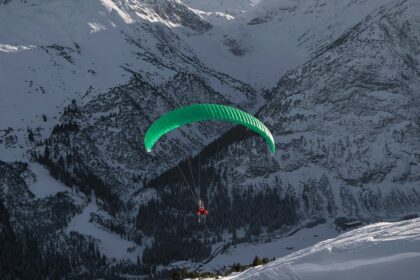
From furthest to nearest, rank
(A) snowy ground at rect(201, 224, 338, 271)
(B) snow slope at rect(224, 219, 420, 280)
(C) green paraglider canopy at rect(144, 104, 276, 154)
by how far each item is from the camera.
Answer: (A) snowy ground at rect(201, 224, 338, 271)
(C) green paraglider canopy at rect(144, 104, 276, 154)
(B) snow slope at rect(224, 219, 420, 280)

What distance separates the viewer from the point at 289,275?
36375 mm

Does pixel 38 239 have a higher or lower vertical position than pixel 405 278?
higher

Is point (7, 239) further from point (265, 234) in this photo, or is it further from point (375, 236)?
point (375, 236)

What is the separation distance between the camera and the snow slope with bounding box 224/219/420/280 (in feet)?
107

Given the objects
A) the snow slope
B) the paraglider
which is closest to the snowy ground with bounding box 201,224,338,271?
the paraglider

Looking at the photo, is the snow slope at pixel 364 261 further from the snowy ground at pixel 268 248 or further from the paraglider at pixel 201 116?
the snowy ground at pixel 268 248

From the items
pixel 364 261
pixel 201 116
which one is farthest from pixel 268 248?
pixel 364 261

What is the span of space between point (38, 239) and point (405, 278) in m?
179

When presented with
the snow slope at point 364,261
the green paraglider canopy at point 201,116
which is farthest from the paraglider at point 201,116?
the snow slope at point 364,261

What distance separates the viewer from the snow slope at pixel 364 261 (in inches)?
1280

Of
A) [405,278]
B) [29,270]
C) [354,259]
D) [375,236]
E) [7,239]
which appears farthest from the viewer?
[7,239]

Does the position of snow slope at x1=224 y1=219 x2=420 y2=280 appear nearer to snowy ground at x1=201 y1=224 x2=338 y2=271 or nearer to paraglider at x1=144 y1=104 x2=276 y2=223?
paraglider at x1=144 y1=104 x2=276 y2=223

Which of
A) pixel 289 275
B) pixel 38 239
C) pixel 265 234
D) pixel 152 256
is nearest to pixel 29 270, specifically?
pixel 38 239

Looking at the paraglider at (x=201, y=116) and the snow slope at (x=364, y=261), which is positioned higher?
the paraglider at (x=201, y=116)
